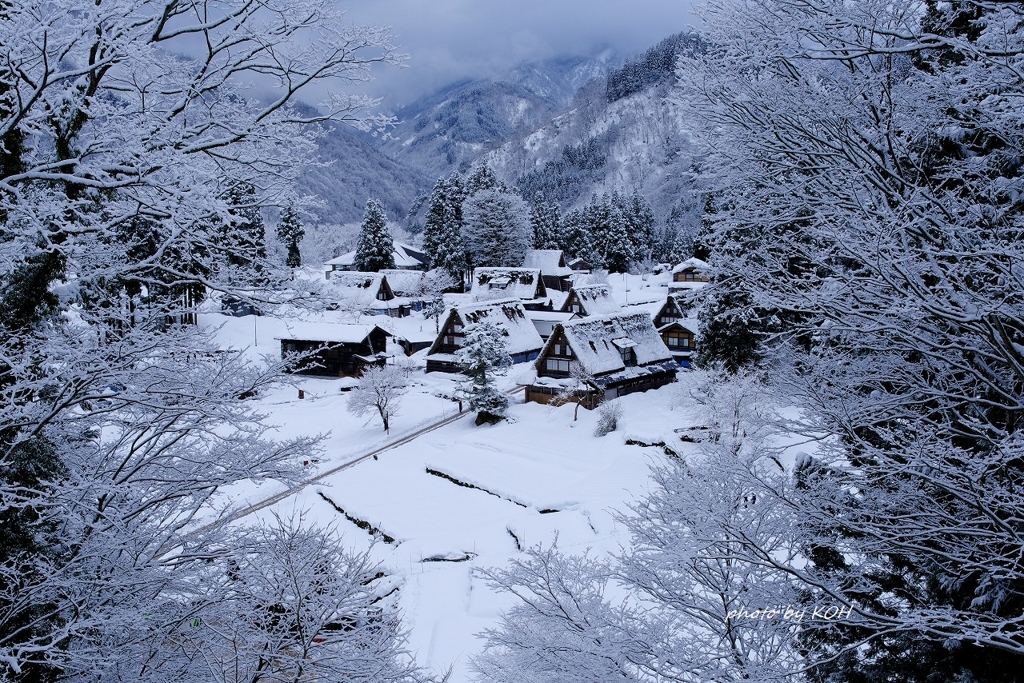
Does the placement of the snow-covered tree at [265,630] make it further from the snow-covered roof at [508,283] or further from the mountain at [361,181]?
the mountain at [361,181]

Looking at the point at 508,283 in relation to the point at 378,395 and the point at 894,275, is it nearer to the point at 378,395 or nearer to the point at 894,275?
the point at 378,395

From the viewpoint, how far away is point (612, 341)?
3127 centimetres

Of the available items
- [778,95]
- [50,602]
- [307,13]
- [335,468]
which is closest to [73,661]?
[50,602]

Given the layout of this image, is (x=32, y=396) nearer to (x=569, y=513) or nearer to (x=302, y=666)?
(x=302, y=666)

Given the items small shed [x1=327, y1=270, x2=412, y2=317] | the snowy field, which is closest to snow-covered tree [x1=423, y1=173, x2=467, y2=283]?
small shed [x1=327, y1=270, x2=412, y2=317]

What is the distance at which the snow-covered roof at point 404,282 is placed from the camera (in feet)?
165

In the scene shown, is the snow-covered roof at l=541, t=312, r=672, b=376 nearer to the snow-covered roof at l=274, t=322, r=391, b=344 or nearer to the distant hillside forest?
the snow-covered roof at l=274, t=322, r=391, b=344

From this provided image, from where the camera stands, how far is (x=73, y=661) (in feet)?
14.4

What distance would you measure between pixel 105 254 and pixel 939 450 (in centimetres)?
704

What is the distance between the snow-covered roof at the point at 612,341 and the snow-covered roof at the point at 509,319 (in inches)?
217

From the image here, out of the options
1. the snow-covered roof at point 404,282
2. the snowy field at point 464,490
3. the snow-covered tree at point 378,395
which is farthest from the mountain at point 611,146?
the snow-covered tree at point 378,395

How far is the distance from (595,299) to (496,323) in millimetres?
10586

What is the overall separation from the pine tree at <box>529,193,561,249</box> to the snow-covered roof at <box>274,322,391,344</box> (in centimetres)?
3093

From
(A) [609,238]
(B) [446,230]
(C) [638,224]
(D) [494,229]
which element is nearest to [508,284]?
(D) [494,229]
